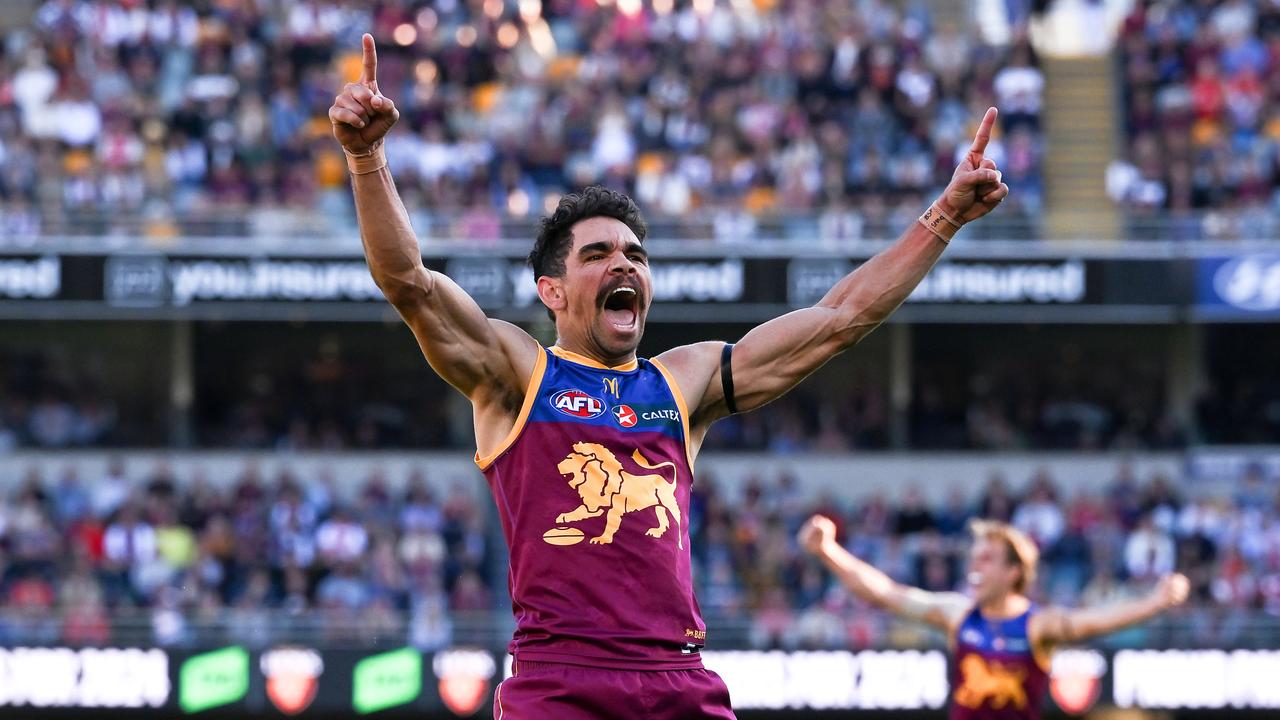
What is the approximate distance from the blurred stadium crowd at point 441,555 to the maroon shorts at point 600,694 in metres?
10.7

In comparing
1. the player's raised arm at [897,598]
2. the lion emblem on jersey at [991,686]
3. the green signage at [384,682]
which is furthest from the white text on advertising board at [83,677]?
the lion emblem on jersey at [991,686]

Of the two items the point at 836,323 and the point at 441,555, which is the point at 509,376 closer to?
the point at 836,323

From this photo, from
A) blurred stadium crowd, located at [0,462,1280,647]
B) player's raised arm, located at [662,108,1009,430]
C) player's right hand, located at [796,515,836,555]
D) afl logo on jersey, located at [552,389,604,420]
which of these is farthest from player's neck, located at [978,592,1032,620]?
blurred stadium crowd, located at [0,462,1280,647]

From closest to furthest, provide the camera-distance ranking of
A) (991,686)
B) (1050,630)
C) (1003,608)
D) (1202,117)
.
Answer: (991,686) → (1050,630) → (1003,608) → (1202,117)

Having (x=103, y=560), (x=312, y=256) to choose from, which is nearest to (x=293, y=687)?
(x=103, y=560)

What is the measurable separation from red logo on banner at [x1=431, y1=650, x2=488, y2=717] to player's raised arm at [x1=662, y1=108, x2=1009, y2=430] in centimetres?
1028

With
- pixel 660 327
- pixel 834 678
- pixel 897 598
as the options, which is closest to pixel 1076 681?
pixel 834 678

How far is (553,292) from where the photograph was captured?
5.42 metres

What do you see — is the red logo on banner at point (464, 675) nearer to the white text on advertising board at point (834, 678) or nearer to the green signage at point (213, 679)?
the green signage at point (213, 679)

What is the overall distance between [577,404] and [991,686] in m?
4.55

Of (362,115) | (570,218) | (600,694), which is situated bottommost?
(600,694)

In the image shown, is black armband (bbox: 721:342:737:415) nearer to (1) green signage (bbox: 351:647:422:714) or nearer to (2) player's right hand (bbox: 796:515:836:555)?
(2) player's right hand (bbox: 796:515:836:555)

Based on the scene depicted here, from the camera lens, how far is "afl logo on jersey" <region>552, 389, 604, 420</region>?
5184 mm

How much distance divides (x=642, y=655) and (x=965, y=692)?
4.49m
